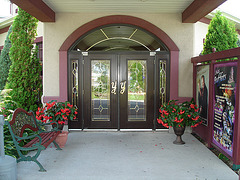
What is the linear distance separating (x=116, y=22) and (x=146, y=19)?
802 mm

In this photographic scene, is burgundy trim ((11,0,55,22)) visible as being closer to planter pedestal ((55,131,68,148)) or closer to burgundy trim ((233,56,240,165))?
planter pedestal ((55,131,68,148))

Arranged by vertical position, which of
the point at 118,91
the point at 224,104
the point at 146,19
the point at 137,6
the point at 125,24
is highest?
the point at 137,6

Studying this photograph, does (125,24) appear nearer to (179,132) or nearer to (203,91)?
(203,91)

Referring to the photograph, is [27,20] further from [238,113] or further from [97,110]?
[238,113]

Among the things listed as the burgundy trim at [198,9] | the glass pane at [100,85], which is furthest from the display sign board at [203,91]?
the glass pane at [100,85]

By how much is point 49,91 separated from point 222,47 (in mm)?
5067

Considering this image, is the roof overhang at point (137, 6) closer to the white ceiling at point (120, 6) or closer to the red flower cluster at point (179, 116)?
the white ceiling at point (120, 6)

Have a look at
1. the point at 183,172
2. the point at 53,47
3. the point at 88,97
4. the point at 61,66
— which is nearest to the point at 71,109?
the point at 88,97

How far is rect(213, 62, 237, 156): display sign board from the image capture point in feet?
13.3

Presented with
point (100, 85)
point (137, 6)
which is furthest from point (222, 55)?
point (100, 85)

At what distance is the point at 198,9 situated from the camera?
5312 millimetres

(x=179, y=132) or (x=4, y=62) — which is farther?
(x=4, y=62)

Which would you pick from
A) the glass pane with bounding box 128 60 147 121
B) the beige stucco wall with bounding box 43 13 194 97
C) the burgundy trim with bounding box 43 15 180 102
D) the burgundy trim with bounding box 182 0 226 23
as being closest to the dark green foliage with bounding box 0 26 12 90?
the beige stucco wall with bounding box 43 13 194 97

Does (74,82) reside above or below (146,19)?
below
